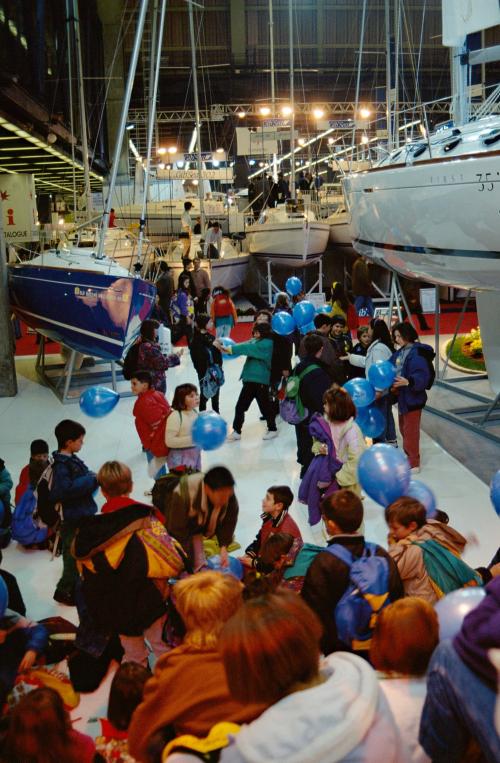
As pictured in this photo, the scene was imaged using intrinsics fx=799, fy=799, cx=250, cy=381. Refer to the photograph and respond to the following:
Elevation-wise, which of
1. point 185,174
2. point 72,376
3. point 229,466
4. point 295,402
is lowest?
point 229,466

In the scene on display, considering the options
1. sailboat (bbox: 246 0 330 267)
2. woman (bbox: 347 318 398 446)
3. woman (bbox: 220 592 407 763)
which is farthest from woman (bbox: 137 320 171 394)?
sailboat (bbox: 246 0 330 267)

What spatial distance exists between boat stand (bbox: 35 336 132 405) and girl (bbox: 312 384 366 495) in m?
5.64

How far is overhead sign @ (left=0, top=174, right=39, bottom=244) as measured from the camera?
20884 millimetres

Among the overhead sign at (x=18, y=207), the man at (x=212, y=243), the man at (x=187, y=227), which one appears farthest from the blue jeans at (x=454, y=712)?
the overhead sign at (x=18, y=207)

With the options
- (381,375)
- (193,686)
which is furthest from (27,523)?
(193,686)

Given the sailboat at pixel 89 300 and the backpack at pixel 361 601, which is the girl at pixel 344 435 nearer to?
the backpack at pixel 361 601

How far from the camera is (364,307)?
14211 mm

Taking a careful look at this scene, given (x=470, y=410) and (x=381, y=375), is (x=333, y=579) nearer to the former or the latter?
(x=381, y=375)

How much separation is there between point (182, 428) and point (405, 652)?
3.51 metres

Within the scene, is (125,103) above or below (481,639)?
above

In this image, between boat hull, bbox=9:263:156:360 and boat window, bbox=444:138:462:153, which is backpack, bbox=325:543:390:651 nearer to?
boat window, bbox=444:138:462:153

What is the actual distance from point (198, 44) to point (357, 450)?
95.4 feet

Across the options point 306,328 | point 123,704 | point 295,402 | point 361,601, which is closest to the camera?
point 123,704

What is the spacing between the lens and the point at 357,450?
18.3 ft
